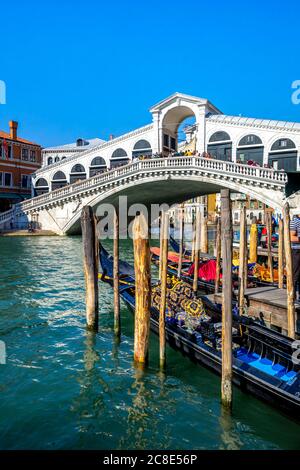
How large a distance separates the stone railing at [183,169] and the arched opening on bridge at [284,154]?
417cm

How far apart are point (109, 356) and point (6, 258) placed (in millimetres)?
9827

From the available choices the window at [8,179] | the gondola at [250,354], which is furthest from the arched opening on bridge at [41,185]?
the gondola at [250,354]

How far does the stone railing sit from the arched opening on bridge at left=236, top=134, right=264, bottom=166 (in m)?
4.23

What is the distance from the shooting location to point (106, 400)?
4.08 meters

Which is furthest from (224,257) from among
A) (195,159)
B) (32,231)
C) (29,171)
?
(29,171)

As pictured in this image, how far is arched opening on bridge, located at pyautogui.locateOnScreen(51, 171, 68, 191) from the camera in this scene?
88.3 ft

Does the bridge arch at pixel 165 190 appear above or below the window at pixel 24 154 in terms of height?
below

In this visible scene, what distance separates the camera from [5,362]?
196 inches

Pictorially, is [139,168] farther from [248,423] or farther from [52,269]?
[248,423]

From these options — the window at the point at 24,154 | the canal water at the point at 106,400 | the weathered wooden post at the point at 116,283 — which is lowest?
the canal water at the point at 106,400

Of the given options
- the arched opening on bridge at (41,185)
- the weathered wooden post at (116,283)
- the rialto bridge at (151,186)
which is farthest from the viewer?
the arched opening on bridge at (41,185)

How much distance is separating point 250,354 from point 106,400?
6.13ft

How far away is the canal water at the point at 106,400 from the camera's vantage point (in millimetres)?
3418

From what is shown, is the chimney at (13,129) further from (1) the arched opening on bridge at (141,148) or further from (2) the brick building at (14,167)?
(1) the arched opening on bridge at (141,148)
